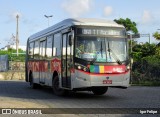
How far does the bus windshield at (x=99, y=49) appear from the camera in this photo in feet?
52.6

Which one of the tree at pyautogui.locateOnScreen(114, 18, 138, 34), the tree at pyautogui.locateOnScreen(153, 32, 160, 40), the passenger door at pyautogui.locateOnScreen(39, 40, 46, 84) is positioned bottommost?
the passenger door at pyautogui.locateOnScreen(39, 40, 46, 84)

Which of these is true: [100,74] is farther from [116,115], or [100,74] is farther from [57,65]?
[116,115]

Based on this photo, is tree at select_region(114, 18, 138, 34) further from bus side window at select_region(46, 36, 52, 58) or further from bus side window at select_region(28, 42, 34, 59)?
bus side window at select_region(46, 36, 52, 58)

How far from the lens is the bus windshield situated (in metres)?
16.0

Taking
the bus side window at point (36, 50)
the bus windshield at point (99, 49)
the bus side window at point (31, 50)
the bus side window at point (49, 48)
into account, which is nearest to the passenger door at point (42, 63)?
the bus side window at point (49, 48)

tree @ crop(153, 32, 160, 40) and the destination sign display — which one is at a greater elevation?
tree @ crop(153, 32, 160, 40)

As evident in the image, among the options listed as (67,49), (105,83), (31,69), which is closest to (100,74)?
(105,83)

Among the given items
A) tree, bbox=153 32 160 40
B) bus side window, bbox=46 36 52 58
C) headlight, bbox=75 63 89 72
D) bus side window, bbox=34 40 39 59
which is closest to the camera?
headlight, bbox=75 63 89 72

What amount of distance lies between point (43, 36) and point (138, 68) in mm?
12592

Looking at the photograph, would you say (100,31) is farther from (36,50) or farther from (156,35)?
(156,35)

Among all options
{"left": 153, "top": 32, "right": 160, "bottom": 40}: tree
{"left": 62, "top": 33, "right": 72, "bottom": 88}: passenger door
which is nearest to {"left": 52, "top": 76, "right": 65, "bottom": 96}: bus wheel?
{"left": 62, "top": 33, "right": 72, "bottom": 88}: passenger door

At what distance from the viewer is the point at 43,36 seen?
2144 centimetres

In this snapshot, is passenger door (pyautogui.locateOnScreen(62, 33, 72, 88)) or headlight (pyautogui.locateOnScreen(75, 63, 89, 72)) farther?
passenger door (pyautogui.locateOnScreen(62, 33, 72, 88))

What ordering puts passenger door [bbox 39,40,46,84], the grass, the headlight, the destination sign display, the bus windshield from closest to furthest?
the headlight < the bus windshield < the destination sign display < passenger door [bbox 39,40,46,84] < the grass
